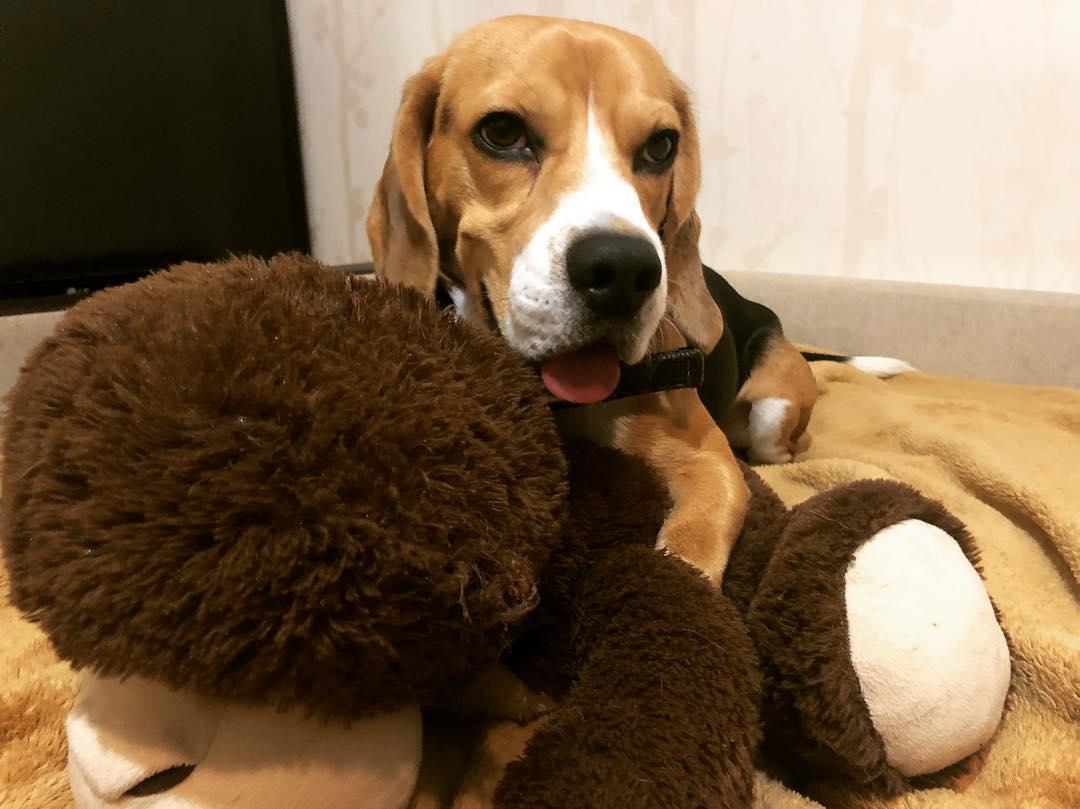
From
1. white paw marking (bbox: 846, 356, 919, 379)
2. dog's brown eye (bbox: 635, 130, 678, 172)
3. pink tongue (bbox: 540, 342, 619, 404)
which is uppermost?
dog's brown eye (bbox: 635, 130, 678, 172)

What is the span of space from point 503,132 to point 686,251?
0.42 meters

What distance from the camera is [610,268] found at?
91 cm

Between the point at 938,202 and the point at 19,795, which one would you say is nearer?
the point at 19,795

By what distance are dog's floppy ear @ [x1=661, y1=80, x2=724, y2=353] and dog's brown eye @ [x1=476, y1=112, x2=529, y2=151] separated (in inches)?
13.2

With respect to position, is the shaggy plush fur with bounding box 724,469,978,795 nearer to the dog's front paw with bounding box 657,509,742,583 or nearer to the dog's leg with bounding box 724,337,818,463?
the dog's front paw with bounding box 657,509,742,583

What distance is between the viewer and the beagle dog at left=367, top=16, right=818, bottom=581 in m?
0.95

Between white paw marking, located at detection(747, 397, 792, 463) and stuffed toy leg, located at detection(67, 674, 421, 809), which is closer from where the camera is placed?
stuffed toy leg, located at detection(67, 674, 421, 809)

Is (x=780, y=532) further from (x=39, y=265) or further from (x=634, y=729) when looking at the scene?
(x=39, y=265)

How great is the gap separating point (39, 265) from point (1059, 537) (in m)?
2.69

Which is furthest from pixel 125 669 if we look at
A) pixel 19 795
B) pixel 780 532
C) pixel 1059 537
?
pixel 1059 537

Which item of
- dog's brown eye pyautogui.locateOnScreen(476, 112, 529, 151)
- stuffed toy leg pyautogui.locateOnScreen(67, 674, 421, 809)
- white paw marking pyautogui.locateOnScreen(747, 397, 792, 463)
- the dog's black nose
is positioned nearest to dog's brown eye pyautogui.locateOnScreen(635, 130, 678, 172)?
dog's brown eye pyautogui.locateOnScreen(476, 112, 529, 151)

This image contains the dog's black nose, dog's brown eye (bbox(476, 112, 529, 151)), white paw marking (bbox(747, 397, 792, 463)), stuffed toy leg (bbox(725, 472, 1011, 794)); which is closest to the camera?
stuffed toy leg (bbox(725, 472, 1011, 794))

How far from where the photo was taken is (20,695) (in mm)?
856

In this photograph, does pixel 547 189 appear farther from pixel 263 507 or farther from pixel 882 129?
pixel 882 129
